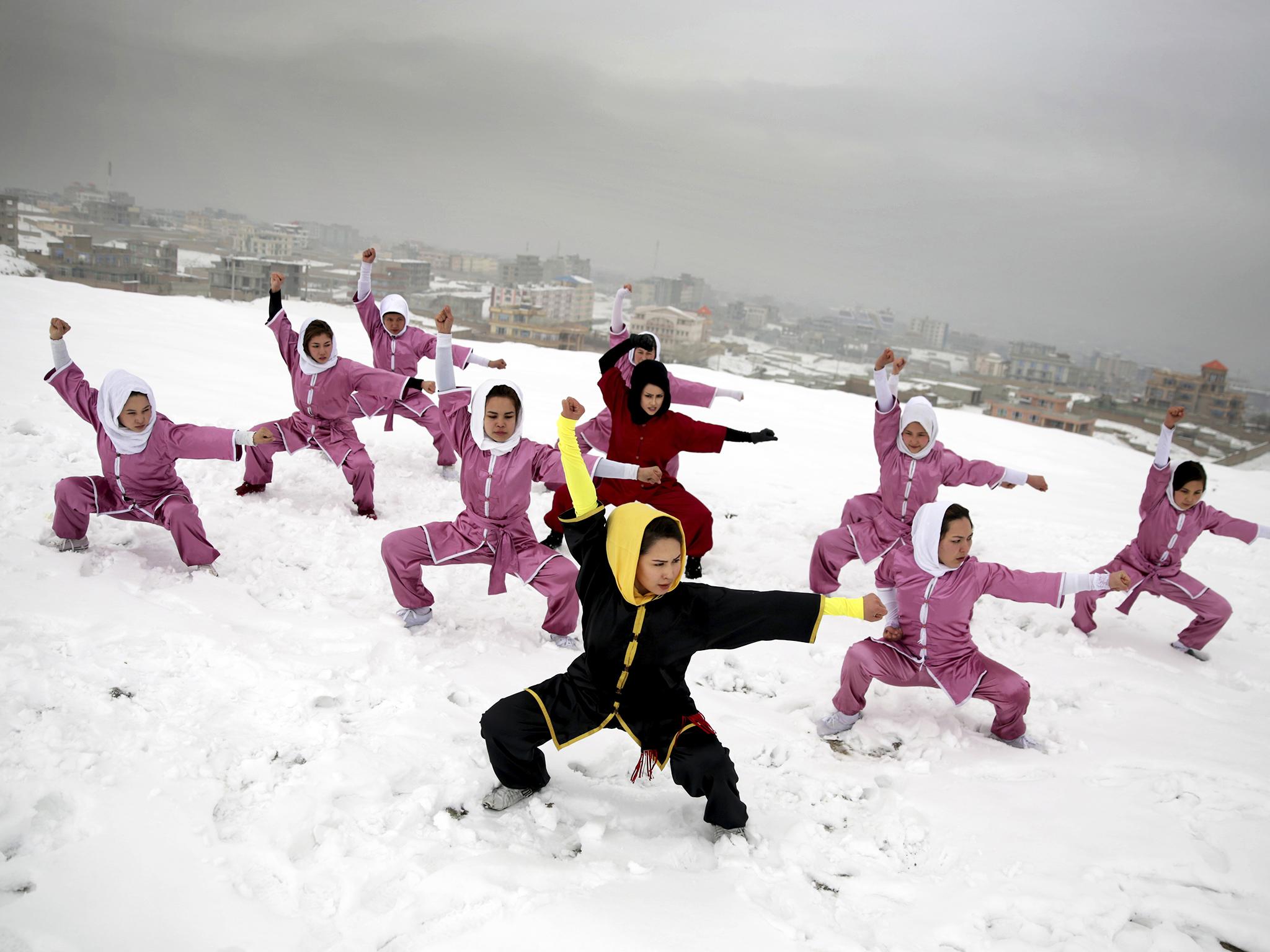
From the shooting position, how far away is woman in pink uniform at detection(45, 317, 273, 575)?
3.90m

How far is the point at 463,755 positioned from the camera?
2748 millimetres

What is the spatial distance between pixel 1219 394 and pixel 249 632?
15857 millimetres

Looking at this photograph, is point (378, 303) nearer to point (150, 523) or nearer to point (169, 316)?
point (150, 523)

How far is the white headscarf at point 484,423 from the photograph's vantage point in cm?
398

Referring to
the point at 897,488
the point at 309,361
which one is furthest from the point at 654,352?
the point at 309,361

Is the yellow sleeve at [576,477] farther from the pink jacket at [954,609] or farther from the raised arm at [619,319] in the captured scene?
the raised arm at [619,319]

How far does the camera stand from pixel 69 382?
409 cm

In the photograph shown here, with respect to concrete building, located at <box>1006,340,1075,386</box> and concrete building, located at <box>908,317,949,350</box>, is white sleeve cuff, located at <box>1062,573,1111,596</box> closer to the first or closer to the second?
concrete building, located at <box>1006,340,1075,386</box>

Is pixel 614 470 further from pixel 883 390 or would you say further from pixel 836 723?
pixel 883 390

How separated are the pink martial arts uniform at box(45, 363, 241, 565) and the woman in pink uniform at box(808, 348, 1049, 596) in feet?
11.9

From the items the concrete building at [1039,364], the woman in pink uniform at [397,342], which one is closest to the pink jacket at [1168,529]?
the woman in pink uniform at [397,342]

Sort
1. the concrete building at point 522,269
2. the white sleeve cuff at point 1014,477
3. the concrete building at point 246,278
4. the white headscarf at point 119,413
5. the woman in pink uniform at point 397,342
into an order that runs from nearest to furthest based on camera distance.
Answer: the white headscarf at point 119,413, the white sleeve cuff at point 1014,477, the woman in pink uniform at point 397,342, the concrete building at point 246,278, the concrete building at point 522,269

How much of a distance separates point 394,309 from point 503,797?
4889mm

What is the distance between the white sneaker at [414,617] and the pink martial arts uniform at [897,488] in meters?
2.48
